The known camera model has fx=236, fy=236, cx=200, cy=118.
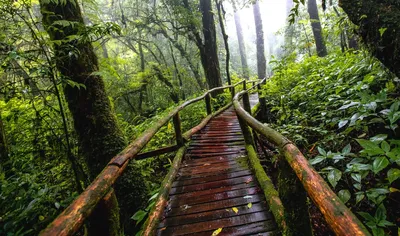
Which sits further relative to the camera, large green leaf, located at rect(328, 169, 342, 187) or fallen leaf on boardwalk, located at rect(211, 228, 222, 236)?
fallen leaf on boardwalk, located at rect(211, 228, 222, 236)

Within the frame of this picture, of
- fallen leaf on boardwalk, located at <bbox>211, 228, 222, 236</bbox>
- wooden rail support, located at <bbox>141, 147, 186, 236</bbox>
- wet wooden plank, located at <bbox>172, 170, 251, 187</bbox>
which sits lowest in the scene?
fallen leaf on boardwalk, located at <bbox>211, 228, 222, 236</bbox>

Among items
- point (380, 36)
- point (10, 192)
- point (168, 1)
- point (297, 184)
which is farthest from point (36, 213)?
point (168, 1)

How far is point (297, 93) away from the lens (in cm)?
632

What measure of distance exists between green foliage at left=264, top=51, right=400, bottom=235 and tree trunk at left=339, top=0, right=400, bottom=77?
40cm

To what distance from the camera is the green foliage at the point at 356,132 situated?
2.13m

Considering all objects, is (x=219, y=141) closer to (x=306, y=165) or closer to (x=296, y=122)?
(x=296, y=122)

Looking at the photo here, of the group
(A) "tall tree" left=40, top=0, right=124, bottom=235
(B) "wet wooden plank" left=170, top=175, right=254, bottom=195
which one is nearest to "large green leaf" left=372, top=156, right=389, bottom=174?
(B) "wet wooden plank" left=170, top=175, right=254, bottom=195

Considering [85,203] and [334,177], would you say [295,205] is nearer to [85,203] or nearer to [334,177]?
[334,177]

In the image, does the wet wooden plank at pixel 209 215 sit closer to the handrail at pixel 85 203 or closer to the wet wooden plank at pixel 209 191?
the wet wooden plank at pixel 209 191

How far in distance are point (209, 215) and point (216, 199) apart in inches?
14.0

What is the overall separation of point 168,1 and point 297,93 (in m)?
8.91

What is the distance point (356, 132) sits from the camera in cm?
402

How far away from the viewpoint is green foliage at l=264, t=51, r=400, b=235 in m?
2.13

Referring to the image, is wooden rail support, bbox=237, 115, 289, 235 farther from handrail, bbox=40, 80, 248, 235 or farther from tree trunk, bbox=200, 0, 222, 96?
tree trunk, bbox=200, 0, 222, 96
